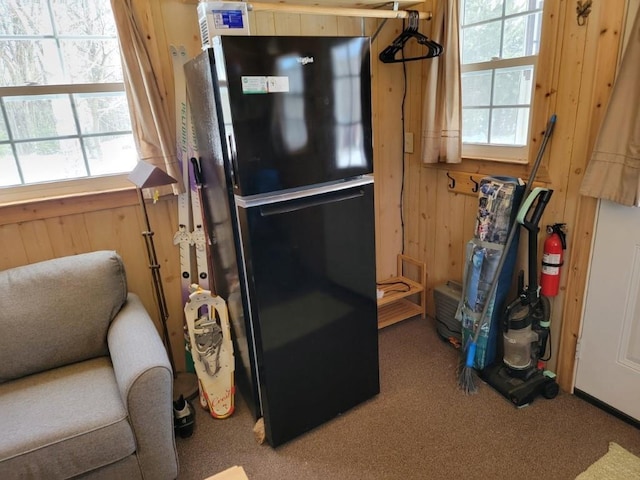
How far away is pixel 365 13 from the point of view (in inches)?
78.5

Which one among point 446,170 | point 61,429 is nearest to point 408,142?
point 446,170

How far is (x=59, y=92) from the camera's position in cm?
189

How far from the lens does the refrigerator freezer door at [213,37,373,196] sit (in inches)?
57.7

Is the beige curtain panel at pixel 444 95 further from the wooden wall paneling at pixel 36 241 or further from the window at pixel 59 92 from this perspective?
the wooden wall paneling at pixel 36 241

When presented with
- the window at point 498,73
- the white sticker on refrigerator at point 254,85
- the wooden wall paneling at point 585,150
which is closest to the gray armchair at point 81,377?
the white sticker on refrigerator at point 254,85

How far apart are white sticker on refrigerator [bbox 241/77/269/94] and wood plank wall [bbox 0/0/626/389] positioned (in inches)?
28.3

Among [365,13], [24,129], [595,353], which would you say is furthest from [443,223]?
[24,129]

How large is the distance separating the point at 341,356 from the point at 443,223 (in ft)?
3.85

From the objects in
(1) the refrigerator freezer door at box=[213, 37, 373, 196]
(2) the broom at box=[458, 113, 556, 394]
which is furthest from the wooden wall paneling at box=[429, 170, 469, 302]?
(1) the refrigerator freezer door at box=[213, 37, 373, 196]

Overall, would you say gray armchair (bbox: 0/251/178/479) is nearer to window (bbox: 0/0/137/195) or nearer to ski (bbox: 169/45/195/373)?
ski (bbox: 169/45/195/373)

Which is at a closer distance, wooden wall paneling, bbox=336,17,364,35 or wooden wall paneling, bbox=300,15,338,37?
wooden wall paneling, bbox=300,15,338,37

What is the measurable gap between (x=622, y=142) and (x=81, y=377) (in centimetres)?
234

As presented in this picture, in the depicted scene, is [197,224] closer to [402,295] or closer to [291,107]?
[291,107]

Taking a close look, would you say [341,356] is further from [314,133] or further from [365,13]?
[365,13]
